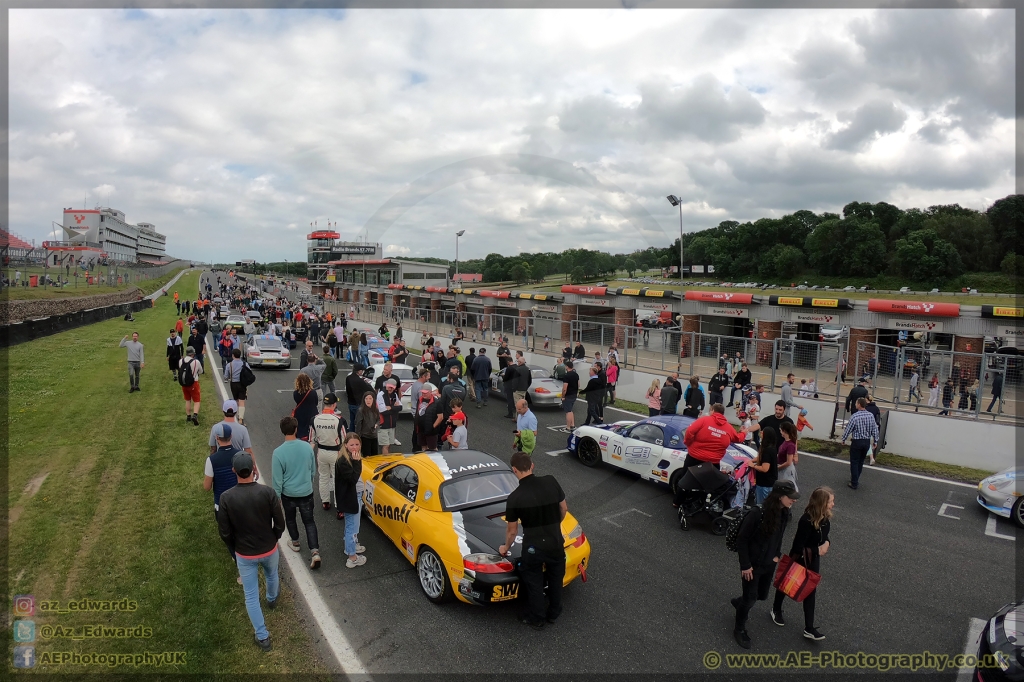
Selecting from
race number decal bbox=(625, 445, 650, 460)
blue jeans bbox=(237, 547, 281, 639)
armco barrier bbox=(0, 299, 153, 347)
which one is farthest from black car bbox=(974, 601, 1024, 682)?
armco barrier bbox=(0, 299, 153, 347)

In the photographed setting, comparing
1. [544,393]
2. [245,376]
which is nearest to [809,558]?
[245,376]

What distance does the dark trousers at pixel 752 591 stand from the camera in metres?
5.23

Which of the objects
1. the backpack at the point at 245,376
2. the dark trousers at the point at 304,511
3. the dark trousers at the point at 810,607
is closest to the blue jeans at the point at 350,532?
the dark trousers at the point at 304,511

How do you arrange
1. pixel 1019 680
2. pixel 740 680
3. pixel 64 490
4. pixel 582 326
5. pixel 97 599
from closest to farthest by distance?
pixel 1019 680
pixel 740 680
pixel 97 599
pixel 64 490
pixel 582 326

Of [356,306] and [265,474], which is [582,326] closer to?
[265,474]

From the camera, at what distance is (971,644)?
5500 millimetres

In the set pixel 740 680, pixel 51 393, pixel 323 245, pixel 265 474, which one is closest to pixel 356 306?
pixel 51 393

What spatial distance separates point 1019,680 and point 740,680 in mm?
1911

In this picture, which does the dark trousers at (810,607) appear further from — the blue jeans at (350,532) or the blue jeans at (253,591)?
the blue jeans at (253,591)

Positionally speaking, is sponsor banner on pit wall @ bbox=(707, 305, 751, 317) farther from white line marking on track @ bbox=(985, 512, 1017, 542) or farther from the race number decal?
the race number decal

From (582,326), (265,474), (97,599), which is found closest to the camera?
(97,599)

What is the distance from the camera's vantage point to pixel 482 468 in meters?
6.95

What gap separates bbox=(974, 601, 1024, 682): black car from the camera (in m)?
4.06

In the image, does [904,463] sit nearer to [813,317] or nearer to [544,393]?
[544,393]
